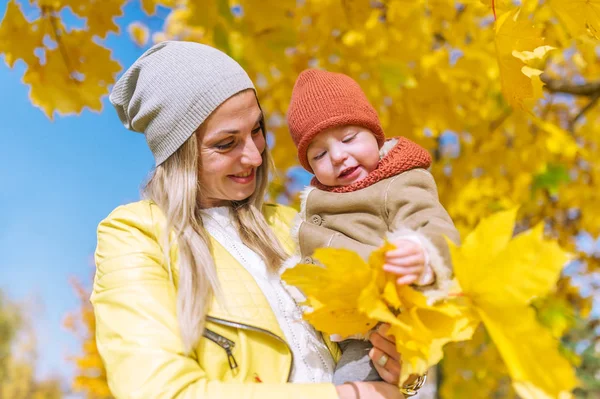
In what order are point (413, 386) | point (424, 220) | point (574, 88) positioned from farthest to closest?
point (574, 88)
point (413, 386)
point (424, 220)

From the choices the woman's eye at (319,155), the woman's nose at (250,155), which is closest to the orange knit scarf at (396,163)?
the woman's eye at (319,155)

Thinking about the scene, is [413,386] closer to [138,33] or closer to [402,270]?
[402,270]

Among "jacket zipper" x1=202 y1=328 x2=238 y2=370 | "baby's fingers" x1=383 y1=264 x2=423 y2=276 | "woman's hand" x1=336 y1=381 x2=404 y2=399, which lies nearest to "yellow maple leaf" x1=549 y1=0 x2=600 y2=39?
"baby's fingers" x1=383 y1=264 x2=423 y2=276

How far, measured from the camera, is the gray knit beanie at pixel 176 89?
5.51 feet

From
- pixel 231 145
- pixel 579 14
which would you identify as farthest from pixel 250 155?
pixel 579 14

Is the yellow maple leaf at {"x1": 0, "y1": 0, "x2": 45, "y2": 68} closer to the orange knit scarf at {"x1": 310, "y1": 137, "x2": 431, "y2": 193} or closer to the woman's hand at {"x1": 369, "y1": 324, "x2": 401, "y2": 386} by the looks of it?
the orange knit scarf at {"x1": 310, "y1": 137, "x2": 431, "y2": 193}

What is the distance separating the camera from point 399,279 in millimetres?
1133

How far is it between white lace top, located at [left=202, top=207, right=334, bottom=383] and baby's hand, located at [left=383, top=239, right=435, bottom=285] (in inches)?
15.9

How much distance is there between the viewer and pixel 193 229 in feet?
5.43

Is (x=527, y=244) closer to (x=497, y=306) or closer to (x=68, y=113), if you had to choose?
(x=497, y=306)

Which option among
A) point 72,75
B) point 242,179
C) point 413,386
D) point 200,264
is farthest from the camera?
point 72,75

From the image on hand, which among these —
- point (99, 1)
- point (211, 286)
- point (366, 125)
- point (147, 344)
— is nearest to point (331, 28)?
point (99, 1)

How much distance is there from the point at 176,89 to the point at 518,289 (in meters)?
1.15

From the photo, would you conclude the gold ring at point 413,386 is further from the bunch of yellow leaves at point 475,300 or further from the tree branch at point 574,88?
the tree branch at point 574,88
